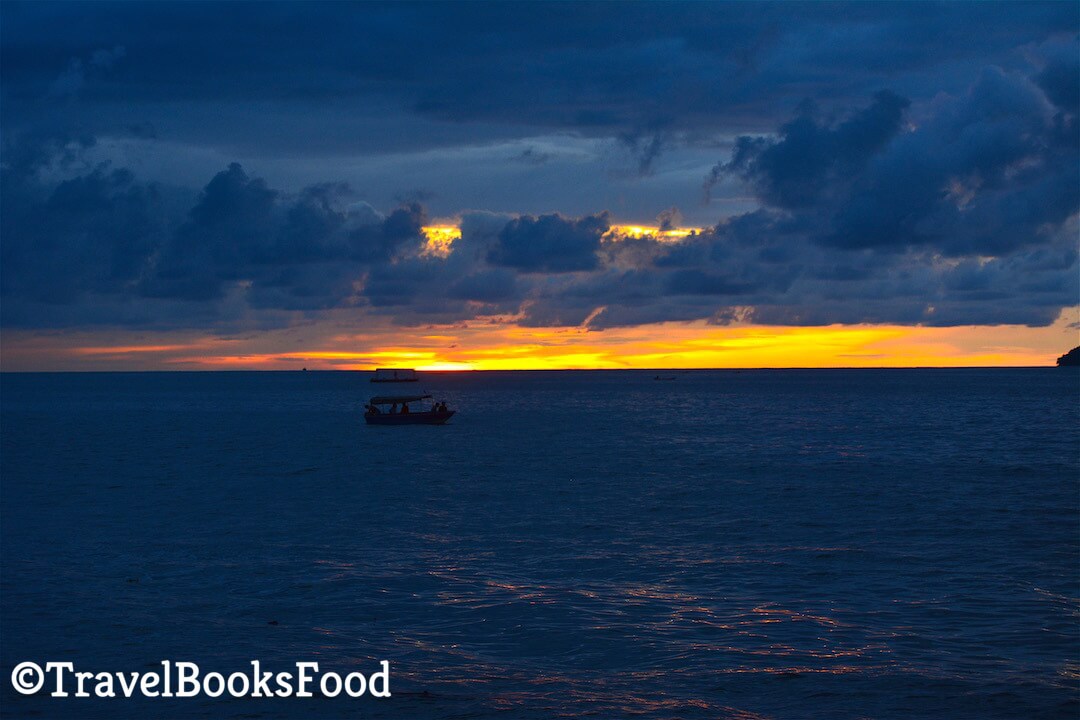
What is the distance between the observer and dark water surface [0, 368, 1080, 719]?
20.5 m

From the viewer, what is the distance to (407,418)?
118188 millimetres

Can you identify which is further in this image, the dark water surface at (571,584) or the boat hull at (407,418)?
the boat hull at (407,418)

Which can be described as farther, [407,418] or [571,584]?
[407,418]

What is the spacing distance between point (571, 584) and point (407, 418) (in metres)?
89.8

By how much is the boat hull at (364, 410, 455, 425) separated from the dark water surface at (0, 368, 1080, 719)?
1822 inches

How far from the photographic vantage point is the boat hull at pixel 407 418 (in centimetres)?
11725

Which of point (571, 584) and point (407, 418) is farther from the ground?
point (407, 418)

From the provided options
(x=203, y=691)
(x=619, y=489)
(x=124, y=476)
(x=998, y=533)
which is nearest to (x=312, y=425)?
(x=124, y=476)

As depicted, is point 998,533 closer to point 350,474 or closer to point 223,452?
point 350,474

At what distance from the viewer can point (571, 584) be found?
98.5 ft

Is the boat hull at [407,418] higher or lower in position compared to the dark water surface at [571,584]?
higher

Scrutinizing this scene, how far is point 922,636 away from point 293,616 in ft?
53.7

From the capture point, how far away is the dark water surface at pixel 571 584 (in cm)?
2055

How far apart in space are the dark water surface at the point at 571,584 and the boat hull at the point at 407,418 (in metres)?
46.3
